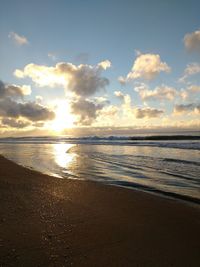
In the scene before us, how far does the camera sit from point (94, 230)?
17.6 feet

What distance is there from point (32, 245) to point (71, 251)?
675 mm

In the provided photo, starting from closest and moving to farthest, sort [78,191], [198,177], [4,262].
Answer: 1. [4,262]
2. [78,191]
3. [198,177]

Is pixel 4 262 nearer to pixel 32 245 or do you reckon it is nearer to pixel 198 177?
pixel 32 245

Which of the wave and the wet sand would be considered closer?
the wet sand

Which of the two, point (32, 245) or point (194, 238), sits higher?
point (32, 245)

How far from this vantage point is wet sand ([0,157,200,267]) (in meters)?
4.19

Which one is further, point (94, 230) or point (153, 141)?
point (153, 141)

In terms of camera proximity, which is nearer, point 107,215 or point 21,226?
point 21,226

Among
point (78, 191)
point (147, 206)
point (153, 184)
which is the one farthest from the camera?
point (153, 184)

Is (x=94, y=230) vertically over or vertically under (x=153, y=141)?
over

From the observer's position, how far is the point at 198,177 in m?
12.4

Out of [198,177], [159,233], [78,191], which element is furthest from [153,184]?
[159,233]

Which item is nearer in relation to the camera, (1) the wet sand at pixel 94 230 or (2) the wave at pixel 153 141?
(1) the wet sand at pixel 94 230

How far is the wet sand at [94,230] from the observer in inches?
165
